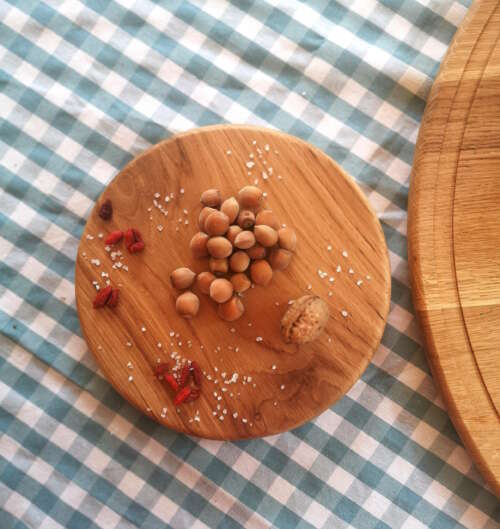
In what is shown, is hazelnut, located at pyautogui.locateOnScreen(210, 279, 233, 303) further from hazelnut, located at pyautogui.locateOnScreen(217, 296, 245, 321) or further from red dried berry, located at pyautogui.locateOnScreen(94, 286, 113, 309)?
red dried berry, located at pyautogui.locateOnScreen(94, 286, 113, 309)

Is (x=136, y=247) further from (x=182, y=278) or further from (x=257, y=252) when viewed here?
(x=257, y=252)

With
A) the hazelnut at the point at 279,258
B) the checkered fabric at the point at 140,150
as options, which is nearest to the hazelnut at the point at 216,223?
the hazelnut at the point at 279,258

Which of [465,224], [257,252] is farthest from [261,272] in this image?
[465,224]

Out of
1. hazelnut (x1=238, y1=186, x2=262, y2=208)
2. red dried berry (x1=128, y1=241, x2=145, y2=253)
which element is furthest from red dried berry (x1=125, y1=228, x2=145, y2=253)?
hazelnut (x1=238, y1=186, x2=262, y2=208)

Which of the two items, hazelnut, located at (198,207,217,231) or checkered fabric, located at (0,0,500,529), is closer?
hazelnut, located at (198,207,217,231)

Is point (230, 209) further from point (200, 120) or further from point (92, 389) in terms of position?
point (92, 389)
